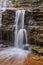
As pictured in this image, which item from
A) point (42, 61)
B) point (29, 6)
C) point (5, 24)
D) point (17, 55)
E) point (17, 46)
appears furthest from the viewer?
point (29, 6)

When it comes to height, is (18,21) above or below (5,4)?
below

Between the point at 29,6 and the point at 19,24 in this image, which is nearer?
the point at 19,24

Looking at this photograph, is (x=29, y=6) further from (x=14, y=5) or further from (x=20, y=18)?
(x=20, y=18)

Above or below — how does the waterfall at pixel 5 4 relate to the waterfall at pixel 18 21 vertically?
above

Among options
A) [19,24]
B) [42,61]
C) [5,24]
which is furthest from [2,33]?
[42,61]

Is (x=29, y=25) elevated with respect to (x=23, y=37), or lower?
elevated

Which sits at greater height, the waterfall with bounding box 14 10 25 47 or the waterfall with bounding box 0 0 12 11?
the waterfall with bounding box 0 0 12 11

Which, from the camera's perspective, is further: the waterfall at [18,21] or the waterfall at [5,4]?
the waterfall at [5,4]

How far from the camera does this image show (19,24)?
8375mm

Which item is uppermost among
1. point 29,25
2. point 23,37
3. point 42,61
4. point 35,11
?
point 35,11

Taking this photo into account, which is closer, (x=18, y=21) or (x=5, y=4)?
(x=18, y=21)

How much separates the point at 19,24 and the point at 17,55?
7.86 feet

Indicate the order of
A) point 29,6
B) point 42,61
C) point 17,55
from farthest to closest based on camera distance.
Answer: point 29,6
point 17,55
point 42,61

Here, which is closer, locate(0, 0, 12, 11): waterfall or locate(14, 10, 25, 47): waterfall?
locate(14, 10, 25, 47): waterfall
